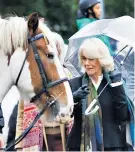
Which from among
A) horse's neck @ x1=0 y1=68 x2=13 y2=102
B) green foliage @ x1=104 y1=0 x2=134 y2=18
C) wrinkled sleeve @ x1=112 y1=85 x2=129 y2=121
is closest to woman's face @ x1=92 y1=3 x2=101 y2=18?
wrinkled sleeve @ x1=112 y1=85 x2=129 y2=121

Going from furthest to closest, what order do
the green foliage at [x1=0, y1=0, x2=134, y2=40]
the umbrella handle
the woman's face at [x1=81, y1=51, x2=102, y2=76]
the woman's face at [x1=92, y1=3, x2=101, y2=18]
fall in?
the green foliage at [x1=0, y1=0, x2=134, y2=40], the woman's face at [x1=92, y1=3, x2=101, y2=18], the woman's face at [x1=81, y1=51, x2=102, y2=76], the umbrella handle

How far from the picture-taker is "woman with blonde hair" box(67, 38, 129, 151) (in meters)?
6.68

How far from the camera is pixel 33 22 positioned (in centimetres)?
583

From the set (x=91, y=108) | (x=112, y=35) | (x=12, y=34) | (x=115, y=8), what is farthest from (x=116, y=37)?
(x=115, y=8)

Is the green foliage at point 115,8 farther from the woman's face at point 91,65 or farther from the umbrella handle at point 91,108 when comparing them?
the umbrella handle at point 91,108

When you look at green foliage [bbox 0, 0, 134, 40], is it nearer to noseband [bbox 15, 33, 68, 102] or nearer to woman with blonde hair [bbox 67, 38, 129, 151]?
woman with blonde hair [bbox 67, 38, 129, 151]

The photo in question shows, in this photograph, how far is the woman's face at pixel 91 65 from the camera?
6785mm

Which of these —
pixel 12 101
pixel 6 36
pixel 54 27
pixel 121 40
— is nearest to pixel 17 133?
pixel 12 101

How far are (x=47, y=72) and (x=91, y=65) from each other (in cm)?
103

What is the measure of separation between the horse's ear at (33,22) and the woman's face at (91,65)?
3.44 feet

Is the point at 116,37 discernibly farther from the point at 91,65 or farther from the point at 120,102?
the point at 120,102

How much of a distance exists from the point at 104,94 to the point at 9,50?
140 centimetres

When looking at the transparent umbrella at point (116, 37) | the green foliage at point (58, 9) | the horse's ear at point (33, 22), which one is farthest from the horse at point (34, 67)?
the green foliage at point (58, 9)

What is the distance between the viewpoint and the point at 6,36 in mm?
5734
